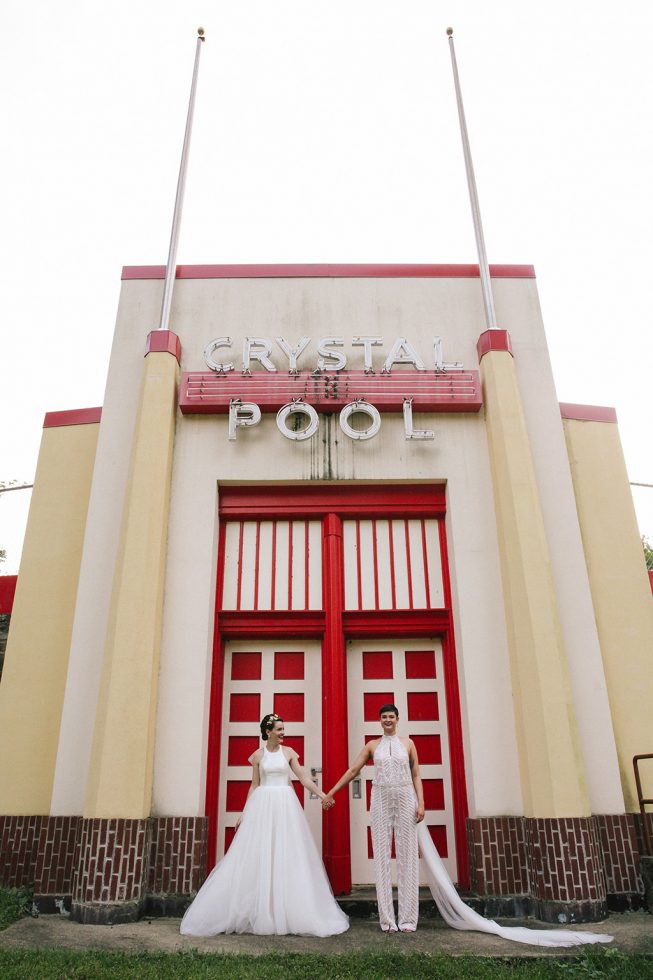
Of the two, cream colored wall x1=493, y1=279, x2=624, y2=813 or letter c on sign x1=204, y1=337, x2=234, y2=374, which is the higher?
letter c on sign x1=204, y1=337, x2=234, y2=374

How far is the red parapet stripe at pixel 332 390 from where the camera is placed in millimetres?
8758

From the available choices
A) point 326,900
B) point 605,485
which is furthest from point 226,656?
point 605,485

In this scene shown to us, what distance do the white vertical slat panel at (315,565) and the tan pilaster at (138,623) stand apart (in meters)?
1.80

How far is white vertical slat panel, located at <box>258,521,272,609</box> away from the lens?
27.8 feet

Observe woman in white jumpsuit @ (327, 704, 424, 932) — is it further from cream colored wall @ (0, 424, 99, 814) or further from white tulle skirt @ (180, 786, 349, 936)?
cream colored wall @ (0, 424, 99, 814)

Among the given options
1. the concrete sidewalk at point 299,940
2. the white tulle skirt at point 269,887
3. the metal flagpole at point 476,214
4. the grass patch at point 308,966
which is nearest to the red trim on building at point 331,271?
the metal flagpole at point 476,214

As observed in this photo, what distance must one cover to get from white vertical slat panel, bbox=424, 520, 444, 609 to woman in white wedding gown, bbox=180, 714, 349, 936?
8.99 feet

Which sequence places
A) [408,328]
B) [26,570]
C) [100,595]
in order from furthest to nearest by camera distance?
1. [408,328]
2. [26,570]
3. [100,595]

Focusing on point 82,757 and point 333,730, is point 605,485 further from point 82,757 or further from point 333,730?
point 82,757

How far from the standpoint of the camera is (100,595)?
26.0ft

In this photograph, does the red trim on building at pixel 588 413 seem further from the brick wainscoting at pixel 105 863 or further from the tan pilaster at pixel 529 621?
the brick wainscoting at pixel 105 863

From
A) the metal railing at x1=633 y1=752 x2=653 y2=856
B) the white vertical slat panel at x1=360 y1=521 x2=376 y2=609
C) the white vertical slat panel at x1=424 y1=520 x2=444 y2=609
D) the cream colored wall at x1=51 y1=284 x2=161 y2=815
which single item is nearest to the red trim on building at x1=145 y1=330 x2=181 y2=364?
the cream colored wall at x1=51 y1=284 x2=161 y2=815

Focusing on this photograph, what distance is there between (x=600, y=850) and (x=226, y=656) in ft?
15.0

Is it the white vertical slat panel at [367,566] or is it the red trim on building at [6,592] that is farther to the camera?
the red trim on building at [6,592]
